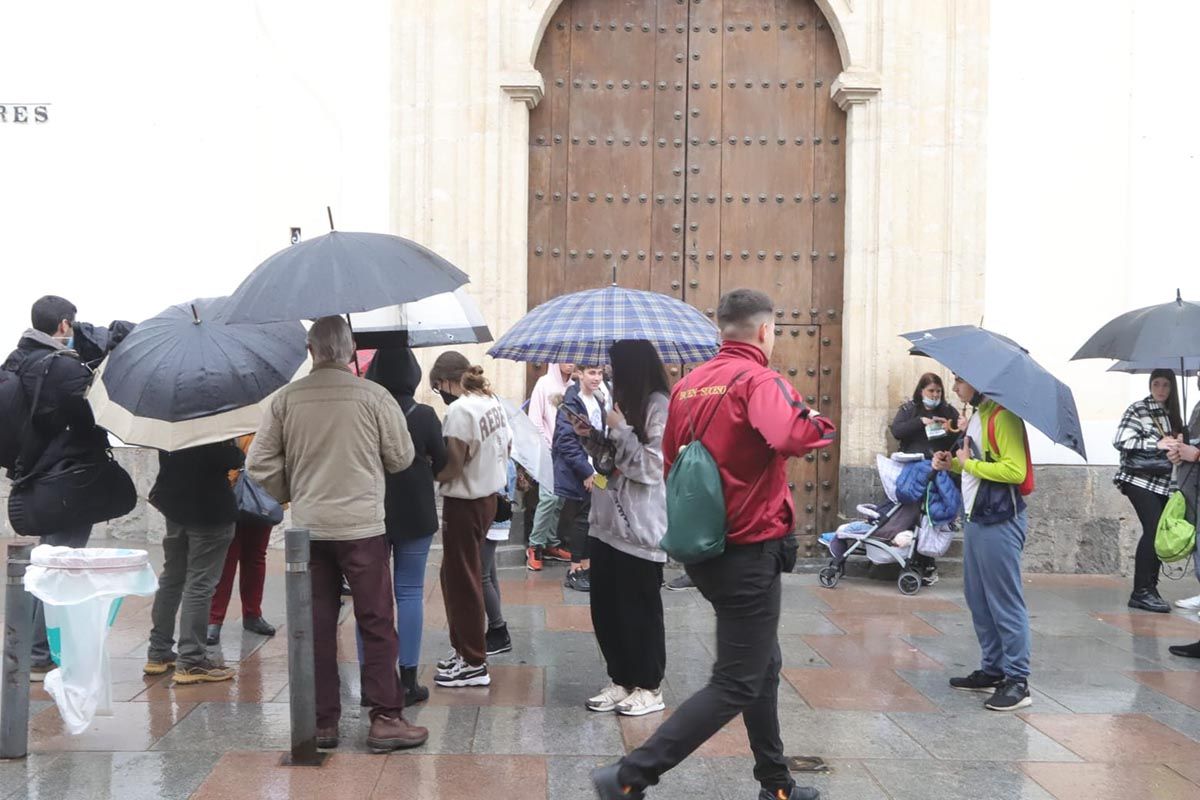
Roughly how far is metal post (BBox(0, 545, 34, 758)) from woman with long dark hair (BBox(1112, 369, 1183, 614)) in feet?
21.9

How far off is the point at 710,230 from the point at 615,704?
17.0ft

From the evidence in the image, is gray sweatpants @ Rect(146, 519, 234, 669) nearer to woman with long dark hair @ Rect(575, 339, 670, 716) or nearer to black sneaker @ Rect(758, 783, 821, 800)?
woman with long dark hair @ Rect(575, 339, 670, 716)

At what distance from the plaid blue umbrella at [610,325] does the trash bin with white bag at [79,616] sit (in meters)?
1.85

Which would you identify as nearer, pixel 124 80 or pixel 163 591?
pixel 163 591

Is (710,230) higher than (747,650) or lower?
higher

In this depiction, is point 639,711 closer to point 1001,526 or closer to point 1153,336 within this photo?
point 1001,526

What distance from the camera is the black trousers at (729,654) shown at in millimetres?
3832

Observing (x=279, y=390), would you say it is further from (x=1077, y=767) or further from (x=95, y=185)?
(x=95, y=185)

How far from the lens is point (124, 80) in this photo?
30.4 ft

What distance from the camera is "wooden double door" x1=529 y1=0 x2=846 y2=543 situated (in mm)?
9672

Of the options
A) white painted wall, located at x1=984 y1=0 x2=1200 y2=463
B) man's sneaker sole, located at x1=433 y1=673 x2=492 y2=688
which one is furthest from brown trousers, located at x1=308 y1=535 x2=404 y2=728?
white painted wall, located at x1=984 y1=0 x2=1200 y2=463

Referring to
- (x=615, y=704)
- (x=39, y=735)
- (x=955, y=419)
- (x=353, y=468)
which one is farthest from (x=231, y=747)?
(x=955, y=419)

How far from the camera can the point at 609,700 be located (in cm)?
538

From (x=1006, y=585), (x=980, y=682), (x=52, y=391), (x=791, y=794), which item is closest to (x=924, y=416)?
(x=980, y=682)
